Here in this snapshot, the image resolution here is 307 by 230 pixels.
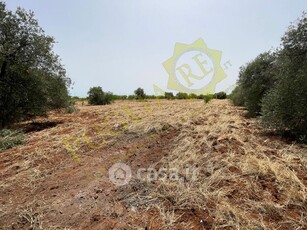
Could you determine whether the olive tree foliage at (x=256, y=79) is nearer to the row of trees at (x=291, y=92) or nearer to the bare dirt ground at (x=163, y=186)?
the row of trees at (x=291, y=92)

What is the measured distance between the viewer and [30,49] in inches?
424

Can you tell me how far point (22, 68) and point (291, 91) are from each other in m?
9.37

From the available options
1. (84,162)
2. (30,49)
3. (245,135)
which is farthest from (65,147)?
(30,49)

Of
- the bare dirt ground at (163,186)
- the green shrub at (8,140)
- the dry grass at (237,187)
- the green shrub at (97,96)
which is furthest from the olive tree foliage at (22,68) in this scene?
the green shrub at (97,96)

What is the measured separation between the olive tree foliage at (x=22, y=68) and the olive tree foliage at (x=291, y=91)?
8450mm

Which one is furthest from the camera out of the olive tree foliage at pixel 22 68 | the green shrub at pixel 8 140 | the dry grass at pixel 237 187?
the olive tree foliage at pixel 22 68

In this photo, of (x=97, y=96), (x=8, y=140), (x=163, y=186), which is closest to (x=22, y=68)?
(x=8, y=140)

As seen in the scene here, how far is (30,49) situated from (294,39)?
939 centimetres

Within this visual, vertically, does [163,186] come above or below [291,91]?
below

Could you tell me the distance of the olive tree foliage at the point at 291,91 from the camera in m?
6.57

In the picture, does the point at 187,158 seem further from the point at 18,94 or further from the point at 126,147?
the point at 18,94

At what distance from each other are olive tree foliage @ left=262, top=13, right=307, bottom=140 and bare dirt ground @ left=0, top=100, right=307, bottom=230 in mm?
707

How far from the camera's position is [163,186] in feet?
12.5

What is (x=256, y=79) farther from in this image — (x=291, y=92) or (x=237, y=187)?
(x=237, y=187)
